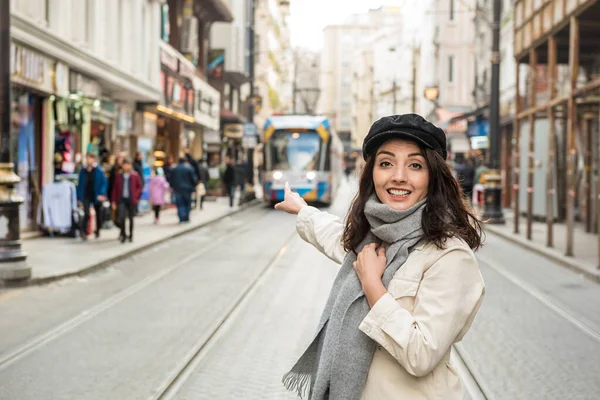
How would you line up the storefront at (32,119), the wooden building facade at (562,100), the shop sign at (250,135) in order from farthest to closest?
the shop sign at (250,135) < the storefront at (32,119) < the wooden building facade at (562,100)

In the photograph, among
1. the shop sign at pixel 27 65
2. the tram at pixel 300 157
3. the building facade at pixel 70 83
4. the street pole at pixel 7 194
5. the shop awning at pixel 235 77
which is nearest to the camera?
the street pole at pixel 7 194

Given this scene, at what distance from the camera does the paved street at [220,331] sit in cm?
657

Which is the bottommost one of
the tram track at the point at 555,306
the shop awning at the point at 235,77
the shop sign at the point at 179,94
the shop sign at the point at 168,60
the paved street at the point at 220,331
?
the tram track at the point at 555,306

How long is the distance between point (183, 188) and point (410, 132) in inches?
833

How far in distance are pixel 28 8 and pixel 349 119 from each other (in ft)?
491

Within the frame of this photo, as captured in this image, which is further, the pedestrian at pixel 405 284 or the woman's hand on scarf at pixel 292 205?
the woman's hand on scarf at pixel 292 205

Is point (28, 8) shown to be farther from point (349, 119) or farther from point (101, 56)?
point (349, 119)

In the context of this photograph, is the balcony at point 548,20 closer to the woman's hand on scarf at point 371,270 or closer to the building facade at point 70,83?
the building facade at point 70,83

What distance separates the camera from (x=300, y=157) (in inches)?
1273

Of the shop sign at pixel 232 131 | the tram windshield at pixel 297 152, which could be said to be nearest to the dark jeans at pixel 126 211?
the tram windshield at pixel 297 152

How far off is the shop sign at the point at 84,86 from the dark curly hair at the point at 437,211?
18911mm

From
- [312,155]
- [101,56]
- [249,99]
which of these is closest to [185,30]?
[249,99]

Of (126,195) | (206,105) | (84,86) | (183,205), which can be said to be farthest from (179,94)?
(126,195)

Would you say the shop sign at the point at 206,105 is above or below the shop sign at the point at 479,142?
above
